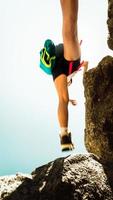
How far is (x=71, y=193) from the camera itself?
8594mm

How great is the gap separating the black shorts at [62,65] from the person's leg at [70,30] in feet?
0.43

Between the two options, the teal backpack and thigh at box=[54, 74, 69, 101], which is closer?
the teal backpack

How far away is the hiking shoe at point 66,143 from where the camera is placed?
953 centimetres

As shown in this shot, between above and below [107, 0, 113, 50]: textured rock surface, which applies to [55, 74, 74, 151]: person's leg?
below

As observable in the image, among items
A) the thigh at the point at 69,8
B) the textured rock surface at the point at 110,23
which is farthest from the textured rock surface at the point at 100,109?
the thigh at the point at 69,8

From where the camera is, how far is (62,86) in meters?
9.38

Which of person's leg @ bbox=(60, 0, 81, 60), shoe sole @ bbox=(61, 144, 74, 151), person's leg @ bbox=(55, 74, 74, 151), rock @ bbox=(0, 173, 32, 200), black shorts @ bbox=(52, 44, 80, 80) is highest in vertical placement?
person's leg @ bbox=(60, 0, 81, 60)

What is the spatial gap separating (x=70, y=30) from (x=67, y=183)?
10.8 feet

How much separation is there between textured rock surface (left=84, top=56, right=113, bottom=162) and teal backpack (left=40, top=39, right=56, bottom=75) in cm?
287

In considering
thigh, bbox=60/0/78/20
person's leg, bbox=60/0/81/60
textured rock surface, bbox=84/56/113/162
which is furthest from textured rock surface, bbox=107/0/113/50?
thigh, bbox=60/0/78/20

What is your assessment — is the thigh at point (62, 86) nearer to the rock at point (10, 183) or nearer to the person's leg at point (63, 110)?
the person's leg at point (63, 110)

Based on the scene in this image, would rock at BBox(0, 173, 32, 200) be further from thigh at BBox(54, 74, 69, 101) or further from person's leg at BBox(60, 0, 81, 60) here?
person's leg at BBox(60, 0, 81, 60)

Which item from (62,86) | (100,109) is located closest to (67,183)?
(62,86)

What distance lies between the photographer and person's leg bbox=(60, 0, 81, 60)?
8531 millimetres
